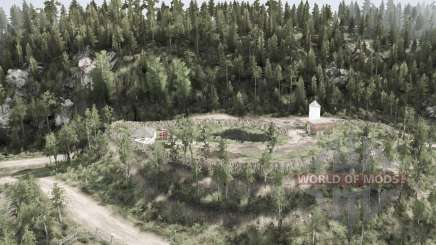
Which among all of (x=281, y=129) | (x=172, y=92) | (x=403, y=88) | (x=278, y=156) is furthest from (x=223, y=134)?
(x=403, y=88)

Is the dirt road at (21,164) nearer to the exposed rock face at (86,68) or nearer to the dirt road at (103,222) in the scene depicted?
the dirt road at (103,222)

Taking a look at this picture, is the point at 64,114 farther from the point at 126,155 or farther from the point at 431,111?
the point at 431,111

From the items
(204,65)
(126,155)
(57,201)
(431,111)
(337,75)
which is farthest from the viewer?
(204,65)

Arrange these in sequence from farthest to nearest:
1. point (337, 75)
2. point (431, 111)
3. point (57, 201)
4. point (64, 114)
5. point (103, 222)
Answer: point (64, 114) → point (337, 75) → point (431, 111) → point (103, 222) → point (57, 201)

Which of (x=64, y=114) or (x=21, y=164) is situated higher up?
(x=64, y=114)

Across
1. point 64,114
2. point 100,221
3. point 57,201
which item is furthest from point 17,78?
point 100,221

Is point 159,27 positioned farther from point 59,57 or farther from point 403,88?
point 403,88

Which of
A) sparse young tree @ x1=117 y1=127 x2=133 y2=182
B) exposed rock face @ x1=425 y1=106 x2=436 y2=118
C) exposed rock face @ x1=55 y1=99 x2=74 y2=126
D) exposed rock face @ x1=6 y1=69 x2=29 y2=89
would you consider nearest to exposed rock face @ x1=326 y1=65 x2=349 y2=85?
exposed rock face @ x1=425 y1=106 x2=436 y2=118
